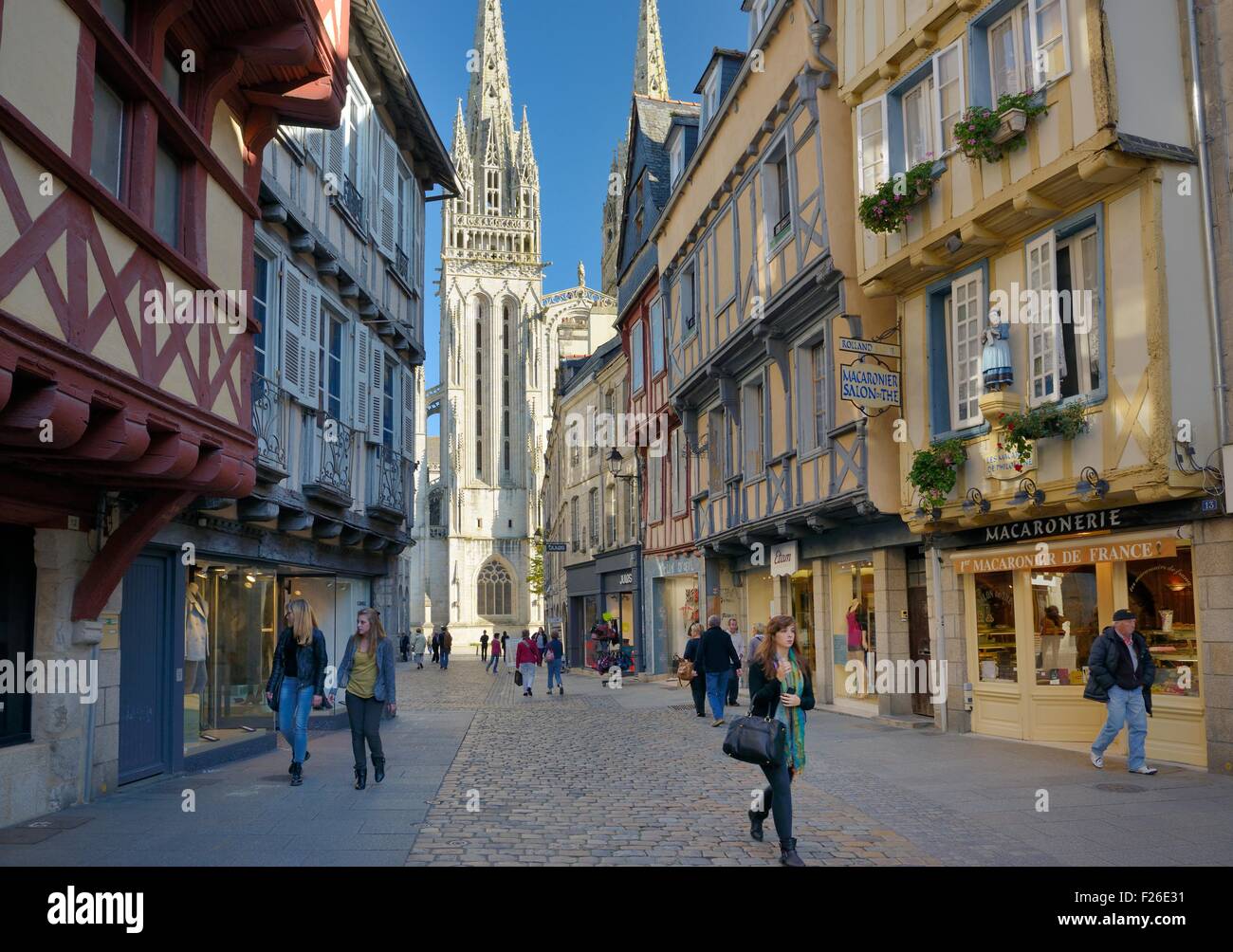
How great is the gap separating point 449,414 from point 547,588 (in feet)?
98.6

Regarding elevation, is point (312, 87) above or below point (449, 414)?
below

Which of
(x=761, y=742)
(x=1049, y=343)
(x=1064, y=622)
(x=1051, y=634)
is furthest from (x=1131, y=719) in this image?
(x=761, y=742)

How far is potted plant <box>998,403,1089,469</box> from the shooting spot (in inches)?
409

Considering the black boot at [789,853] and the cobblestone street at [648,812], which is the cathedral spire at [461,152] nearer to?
the cobblestone street at [648,812]

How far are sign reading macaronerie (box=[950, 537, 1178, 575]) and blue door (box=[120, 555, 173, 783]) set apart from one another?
8.52 meters

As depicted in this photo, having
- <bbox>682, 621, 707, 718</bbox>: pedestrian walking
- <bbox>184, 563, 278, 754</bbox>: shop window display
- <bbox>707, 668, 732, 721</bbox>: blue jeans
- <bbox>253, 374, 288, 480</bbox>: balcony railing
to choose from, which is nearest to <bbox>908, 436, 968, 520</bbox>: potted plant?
<bbox>707, 668, 732, 721</bbox>: blue jeans

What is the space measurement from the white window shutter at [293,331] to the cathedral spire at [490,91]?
7940 cm

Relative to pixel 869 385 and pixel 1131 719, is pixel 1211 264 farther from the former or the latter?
pixel 869 385

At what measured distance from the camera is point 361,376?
1599 cm

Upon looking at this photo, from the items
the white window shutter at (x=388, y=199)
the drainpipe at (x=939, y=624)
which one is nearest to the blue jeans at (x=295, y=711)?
the drainpipe at (x=939, y=624)
